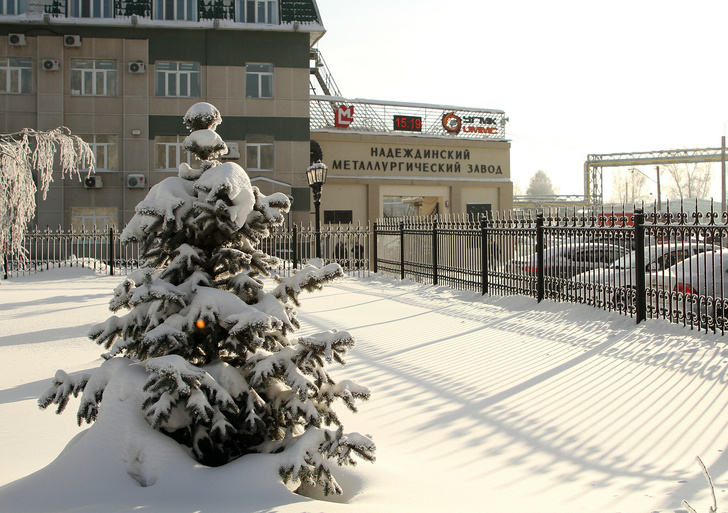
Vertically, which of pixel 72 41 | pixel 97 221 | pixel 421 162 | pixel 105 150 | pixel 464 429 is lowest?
pixel 464 429

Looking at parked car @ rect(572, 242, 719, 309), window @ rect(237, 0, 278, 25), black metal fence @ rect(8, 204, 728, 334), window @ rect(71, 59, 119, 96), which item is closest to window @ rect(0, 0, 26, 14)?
window @ rect(71, 59, 119, 96)

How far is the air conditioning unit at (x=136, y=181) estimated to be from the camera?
30500 millimetres

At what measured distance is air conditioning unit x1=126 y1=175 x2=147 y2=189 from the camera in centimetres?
3050

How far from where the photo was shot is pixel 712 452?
4.81 metres

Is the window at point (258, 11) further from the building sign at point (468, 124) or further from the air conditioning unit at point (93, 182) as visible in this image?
the building sign at point (468, 124)

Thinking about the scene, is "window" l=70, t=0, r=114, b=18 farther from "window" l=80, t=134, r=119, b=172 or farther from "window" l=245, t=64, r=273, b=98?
"window" l=245, t=64, r=273, b=98

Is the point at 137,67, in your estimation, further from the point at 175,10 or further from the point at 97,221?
the point at 97,221

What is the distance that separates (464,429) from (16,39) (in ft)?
106

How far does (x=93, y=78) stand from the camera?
3080 centimetres

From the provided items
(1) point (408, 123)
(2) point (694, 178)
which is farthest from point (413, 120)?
(2) point (694, 178)

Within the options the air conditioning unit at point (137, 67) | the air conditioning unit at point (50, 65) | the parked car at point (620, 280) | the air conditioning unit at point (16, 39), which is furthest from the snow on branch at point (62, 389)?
the air conditioning unit at point (16, 39)

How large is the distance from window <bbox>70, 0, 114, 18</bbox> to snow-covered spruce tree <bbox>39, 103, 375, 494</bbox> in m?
31.5

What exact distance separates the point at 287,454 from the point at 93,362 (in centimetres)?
539

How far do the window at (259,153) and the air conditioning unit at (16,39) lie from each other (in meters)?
11.6
